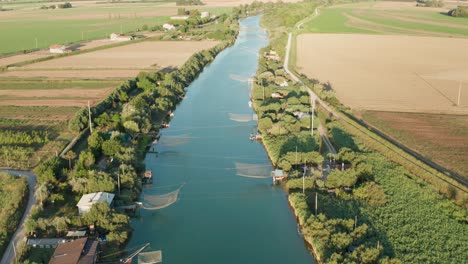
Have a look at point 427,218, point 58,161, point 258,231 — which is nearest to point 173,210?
point 258,231

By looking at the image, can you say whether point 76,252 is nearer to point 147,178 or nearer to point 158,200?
point 158,200

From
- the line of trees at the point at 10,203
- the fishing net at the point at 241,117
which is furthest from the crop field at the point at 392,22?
the line of trees at the point at 10,203

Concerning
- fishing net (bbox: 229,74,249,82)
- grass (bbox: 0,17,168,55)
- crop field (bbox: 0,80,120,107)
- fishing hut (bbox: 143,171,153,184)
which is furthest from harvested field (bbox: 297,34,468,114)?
grass (bbox: 0,17,168,55)

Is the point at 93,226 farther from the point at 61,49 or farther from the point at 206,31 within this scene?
the point at 206,31

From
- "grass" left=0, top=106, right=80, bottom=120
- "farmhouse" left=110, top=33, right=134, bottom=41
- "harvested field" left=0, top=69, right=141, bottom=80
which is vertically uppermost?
"farmhouse" left=110, top=33, right=134, bottom=41

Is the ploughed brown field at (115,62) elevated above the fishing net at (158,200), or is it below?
above

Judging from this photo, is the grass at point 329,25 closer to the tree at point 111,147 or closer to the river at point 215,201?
the river at point 215,201

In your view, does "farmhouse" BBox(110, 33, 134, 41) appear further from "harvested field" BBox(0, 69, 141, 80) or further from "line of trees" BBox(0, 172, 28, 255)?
"line of trees" BBox(0, 172, 28, 255)

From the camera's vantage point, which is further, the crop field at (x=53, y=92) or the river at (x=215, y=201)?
the crop field at (x=53, y=92)
